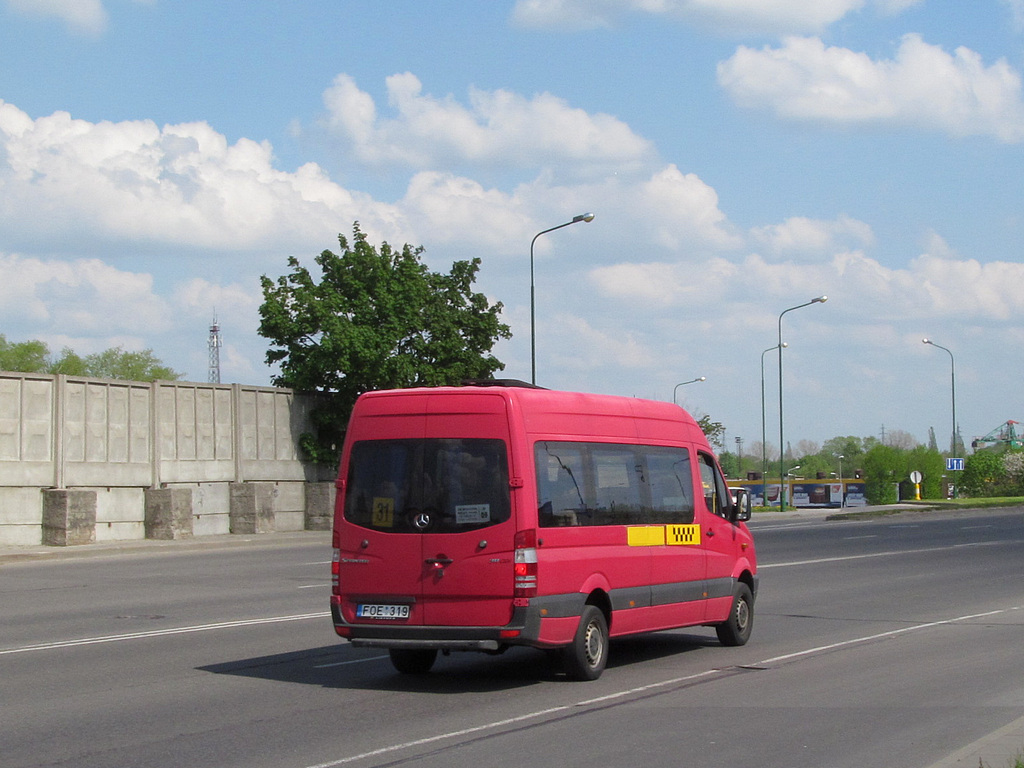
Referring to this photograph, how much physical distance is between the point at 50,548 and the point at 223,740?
22307mm

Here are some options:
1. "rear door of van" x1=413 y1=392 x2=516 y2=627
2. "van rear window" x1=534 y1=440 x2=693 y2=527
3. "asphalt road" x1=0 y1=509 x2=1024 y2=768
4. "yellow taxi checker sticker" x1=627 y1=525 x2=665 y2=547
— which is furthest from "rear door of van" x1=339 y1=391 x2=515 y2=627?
"yellow taxi checker sticker" x1=627 y1=525 x2=665 y2=547

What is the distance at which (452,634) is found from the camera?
9.66 m

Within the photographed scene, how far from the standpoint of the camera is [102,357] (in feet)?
281

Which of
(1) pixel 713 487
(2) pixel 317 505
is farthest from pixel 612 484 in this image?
(2) pixel 317 505

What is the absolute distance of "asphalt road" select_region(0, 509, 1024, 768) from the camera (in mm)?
7434

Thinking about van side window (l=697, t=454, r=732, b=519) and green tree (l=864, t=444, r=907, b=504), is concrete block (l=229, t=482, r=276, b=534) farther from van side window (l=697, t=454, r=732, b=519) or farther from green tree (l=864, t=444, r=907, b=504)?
green tree (l=864, t=444, r=907, b=504)

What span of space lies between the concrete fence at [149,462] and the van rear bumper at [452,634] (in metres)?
20.9

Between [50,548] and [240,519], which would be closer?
[50,548]

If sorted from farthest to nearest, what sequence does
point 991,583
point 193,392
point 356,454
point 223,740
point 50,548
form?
point 193,392, point 50,548, point 991,583, point 356,454, point 223,740

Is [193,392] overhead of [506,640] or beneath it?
overhead

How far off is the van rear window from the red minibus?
0.02 m

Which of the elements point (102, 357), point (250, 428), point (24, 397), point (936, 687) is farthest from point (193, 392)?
point (102, 357)

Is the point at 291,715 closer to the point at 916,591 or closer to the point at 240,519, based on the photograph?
the point at 916,591

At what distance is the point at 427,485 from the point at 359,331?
29226mm
